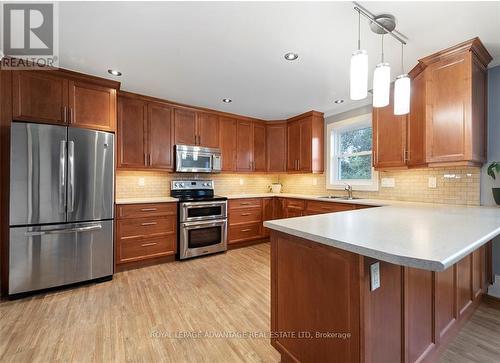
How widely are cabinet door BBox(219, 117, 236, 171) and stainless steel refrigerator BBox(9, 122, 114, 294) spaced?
1884 mm

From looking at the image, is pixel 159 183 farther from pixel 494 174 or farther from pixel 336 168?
pixel 494 174

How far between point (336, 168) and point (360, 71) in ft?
9.77

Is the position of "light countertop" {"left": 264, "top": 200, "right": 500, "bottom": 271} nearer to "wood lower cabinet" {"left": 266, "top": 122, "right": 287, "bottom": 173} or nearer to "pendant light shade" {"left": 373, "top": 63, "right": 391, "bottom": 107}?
"pendant light shade" {"left": 373, "top": 63, "right": 391, "bottom": 107}

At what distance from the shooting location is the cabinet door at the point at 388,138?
8.88 ft

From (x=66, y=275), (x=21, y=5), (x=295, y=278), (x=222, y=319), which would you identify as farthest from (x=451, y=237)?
(x=66, y=275)

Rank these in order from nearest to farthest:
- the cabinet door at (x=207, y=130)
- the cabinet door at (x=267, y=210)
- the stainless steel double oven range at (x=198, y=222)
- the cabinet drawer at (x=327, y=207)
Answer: the cabinet drawer at (x=327, y=207) < the stainless steel double oven range at (x=198, y=222) < the cabinet door at (x=207, y=130) < the cabinet door at (x=267, y=210)

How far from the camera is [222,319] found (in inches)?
78.0

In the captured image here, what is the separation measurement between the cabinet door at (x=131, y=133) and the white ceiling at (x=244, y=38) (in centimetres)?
38

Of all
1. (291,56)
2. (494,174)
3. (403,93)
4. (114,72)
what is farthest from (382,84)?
(114,72)

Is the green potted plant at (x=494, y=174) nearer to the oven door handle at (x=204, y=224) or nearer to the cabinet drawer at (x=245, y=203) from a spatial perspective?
the cabinet drawer at (x=245, y=203)

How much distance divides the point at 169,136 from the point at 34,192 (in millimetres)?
1799

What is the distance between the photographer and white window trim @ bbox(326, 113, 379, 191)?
350 cm

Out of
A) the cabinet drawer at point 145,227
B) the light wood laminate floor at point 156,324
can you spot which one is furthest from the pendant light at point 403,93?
the cabinet drawer at point 145,227

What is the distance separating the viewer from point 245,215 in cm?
416
